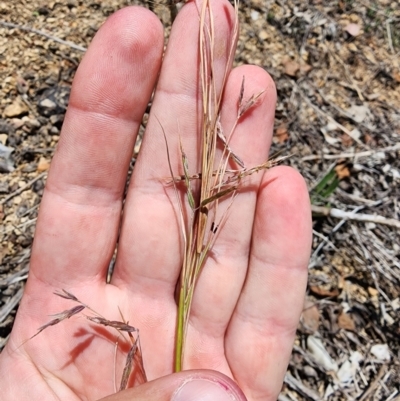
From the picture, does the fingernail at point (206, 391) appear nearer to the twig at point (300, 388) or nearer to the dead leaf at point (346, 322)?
the twig at point (300, 388)

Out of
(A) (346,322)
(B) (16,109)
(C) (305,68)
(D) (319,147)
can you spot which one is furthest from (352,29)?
(B) (16,109)

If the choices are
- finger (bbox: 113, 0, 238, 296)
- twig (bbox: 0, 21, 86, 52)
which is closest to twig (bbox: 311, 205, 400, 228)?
finger (bbox: 113, 0, 238, 296)

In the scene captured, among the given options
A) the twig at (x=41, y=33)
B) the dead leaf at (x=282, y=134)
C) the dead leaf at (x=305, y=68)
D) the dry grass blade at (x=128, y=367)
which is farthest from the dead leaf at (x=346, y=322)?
the twig at (x=41, y=33)

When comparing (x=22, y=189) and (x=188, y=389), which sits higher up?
(x=188, y=389)

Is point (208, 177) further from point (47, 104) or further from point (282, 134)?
point (47, 104)

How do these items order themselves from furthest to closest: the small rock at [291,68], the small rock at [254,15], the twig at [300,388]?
the small rock at [254,15] → the small rock at [291,68] → the twig at [300,388]

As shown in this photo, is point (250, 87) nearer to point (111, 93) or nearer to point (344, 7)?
point (111, 93)
